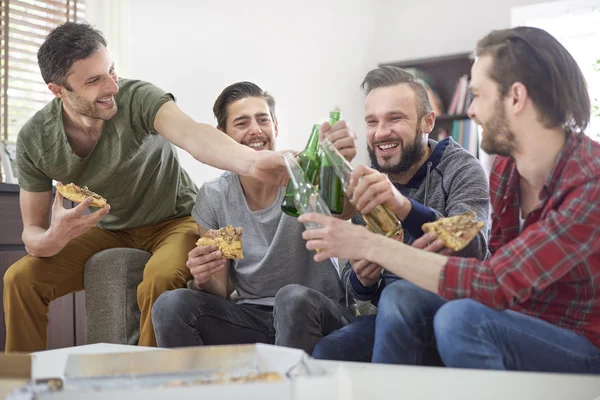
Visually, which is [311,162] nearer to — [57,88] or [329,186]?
[329,186]

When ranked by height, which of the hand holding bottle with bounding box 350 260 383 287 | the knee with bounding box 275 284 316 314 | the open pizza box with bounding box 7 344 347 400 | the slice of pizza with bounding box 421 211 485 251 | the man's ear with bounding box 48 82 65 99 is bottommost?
the knee with bounding box 275 284 316 314

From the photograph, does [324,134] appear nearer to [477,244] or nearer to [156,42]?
[477,244]

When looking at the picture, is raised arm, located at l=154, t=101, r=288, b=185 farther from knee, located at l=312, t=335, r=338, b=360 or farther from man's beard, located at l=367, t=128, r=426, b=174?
knee, located at l=312, t=335, r=338, b=360

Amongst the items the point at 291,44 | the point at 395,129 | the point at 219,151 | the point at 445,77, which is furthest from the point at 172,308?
the point at 445,77

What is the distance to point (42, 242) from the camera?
7.06 feet

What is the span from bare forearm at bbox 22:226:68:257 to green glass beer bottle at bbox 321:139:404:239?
1.09 meters

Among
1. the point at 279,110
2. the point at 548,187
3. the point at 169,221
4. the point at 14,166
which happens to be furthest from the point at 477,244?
the point at 279,110

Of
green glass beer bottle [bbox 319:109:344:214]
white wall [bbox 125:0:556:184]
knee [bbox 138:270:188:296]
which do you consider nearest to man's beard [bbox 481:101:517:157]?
green glass beer bottle [bbox 319:109:344:214]

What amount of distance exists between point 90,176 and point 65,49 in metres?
0.44

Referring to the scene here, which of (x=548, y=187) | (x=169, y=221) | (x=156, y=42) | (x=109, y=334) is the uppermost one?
(x=156, y=42)

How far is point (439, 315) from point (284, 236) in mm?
782

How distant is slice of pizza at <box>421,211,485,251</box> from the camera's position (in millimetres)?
1312

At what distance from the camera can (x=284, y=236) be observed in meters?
1.97

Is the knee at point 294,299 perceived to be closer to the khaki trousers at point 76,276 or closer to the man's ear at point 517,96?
the khaki trousers at point 76,276
